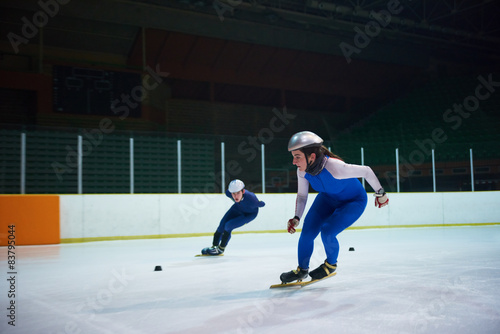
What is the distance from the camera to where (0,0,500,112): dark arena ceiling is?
59.3 feet

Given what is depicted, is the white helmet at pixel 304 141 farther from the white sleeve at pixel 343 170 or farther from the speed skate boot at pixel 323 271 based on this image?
the speed skate boot at pixel 323 271

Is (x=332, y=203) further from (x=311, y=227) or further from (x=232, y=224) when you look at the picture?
(x=232, y=224)

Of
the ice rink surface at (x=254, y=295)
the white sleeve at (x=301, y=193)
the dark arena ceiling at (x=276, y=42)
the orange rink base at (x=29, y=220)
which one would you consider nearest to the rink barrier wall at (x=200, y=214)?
the orange rink base at (x=29, y=220)

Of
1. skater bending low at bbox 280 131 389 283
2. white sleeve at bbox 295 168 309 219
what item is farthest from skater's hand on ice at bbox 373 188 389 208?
white sleeve at bbox 295 168 309 219

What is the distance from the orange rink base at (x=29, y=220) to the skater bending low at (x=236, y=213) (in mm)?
4692

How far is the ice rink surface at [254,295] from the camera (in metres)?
3.04

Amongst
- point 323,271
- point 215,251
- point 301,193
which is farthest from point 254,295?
point 215,251

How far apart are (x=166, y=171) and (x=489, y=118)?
51.0 feet

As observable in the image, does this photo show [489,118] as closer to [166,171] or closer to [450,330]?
[166,171]

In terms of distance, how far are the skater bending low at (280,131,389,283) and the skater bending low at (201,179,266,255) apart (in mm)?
2615

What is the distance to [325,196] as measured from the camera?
15.5 feet

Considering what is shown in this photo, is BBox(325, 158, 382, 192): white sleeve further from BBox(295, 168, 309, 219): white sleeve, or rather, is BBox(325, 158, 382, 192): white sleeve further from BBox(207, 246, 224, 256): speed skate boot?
BBox(207, 246, 224, 256): speed skate boot

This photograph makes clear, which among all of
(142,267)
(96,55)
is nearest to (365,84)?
(96,55)

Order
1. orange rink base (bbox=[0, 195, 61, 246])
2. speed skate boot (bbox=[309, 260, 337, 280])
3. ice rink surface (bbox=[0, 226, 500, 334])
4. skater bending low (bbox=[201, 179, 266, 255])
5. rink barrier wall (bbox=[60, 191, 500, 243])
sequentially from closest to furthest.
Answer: ice rink surface (bbox=[0, 226, 500, 334]), speed skate boot (bbox=[309, 260, 337, 280]), skater bending low (bbox=[201, 179, 266, 255]), orange rink base (bbox=[0, 195, 61, 246]), rink barrier wall (bbox=[60, 191, 500, 243])
